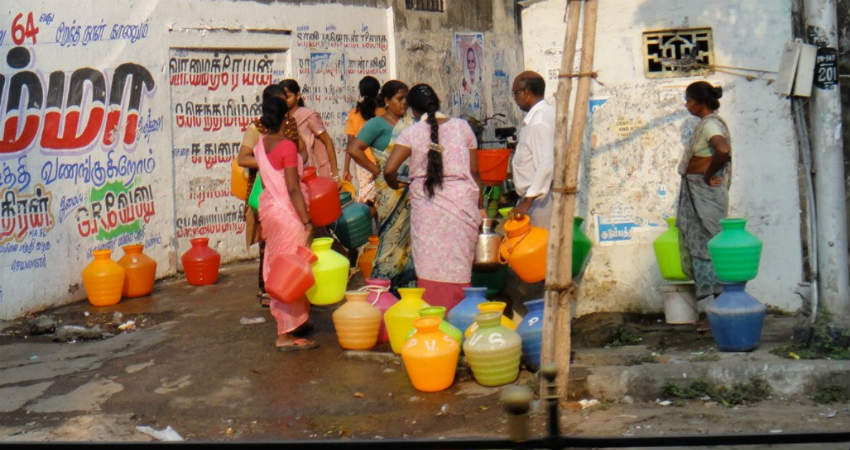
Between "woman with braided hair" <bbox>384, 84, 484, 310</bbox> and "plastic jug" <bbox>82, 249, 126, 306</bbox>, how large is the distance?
2.94 m

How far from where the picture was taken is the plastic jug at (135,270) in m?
9.38

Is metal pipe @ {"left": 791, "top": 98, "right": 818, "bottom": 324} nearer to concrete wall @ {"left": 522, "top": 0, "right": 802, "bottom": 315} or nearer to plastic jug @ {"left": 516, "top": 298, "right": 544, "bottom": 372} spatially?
concrete wall @ {"left": 522, "top": 0, "right": 802, "bottom": 315}

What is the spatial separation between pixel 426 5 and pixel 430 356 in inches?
374

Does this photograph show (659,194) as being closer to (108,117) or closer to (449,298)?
(449,298)

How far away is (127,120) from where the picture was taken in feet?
32.5

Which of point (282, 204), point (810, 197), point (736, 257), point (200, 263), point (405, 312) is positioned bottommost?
point (405, 312)

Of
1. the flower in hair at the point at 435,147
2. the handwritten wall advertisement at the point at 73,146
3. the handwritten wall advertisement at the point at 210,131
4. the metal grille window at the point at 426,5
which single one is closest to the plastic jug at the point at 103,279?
the handwritten wall advertisement at the point at 73,146

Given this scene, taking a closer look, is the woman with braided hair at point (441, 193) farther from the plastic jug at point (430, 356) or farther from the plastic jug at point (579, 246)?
the plastic jug at point (579, 246)

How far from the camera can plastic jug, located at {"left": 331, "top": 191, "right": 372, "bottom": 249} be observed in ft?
27.6

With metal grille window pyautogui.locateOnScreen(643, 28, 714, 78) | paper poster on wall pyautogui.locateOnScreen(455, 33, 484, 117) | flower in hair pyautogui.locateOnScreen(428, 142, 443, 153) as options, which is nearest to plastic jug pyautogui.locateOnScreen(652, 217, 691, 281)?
metal grille window pyautogui.locateOnScreen(643, 28, 714, 78)

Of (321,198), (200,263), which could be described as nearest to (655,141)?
(321,198)

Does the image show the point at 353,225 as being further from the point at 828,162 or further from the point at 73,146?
the point at 828,162

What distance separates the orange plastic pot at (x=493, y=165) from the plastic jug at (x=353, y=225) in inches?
38.9

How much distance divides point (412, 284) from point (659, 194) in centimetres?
189
